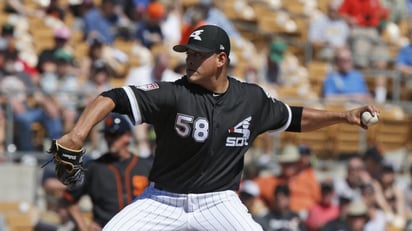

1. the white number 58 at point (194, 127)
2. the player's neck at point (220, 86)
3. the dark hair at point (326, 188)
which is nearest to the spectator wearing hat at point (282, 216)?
the dark hair at point (326, 188)

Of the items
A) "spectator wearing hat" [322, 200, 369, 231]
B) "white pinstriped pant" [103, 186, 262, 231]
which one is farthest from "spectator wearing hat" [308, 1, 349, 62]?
"white pinstriped pant" [103, 186, 262, 231]

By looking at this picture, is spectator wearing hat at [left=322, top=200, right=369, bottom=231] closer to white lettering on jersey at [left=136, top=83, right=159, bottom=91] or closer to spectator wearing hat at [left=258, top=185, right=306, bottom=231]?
spectator wearing hat at [left=258, top=185, right=306, bottom=231]

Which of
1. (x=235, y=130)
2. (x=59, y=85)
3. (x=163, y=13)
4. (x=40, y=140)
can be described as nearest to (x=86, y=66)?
(x=59, y=85)

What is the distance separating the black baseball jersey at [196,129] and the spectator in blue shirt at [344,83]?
24.3ft

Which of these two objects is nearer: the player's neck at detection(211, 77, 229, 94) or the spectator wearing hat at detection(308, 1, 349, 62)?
the player's neck at detection(211, 77, 229, 94)

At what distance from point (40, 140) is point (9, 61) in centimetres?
110

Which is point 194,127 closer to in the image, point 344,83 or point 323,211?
point 323,211

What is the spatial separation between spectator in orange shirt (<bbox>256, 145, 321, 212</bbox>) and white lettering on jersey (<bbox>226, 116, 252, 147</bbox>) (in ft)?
18.0

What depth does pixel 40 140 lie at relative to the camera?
12.3 meters

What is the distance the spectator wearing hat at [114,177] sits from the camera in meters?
8.49

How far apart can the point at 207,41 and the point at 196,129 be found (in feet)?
1.79

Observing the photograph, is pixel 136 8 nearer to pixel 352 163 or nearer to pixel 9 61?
pixel 9 61

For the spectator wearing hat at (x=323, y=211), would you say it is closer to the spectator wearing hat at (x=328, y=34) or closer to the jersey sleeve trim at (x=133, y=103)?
the spectator wearing hat at (x=328, y=34)

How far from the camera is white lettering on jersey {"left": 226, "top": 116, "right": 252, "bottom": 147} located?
6.91m
